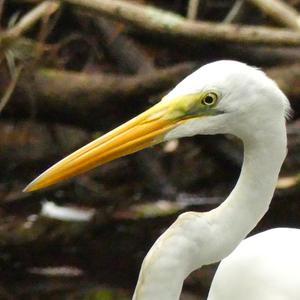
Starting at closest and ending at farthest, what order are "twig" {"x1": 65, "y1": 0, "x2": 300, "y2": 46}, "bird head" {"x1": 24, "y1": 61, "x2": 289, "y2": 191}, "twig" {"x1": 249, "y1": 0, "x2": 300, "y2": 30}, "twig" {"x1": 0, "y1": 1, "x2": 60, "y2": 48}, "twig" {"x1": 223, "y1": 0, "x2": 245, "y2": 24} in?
1. "bird head" {"x1": 24, "y1": 61, "x2": 289, "y2": 191}
2. "twig" {"x1": 65, "y1": 0, "x2": 300, "y2": 46}
3. "twig" {"x1": 0, "y1": 1, "x2": 60, "y2": 48}
4. "twig" {"x1": 249, "y1": 0, "x2": 300, "y2": 30}
5. "twig" {"x1": 223, "y1": 0, "x2": 245, "y2": 24}

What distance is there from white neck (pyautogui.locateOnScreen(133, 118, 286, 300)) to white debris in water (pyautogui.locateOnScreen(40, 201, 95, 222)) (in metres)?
2.17

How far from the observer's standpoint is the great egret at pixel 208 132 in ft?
7.49

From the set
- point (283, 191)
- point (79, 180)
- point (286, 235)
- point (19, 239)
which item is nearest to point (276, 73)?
point (283, 191)

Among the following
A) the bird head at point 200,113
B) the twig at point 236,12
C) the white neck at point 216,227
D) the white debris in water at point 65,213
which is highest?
the bird head at point 200,113

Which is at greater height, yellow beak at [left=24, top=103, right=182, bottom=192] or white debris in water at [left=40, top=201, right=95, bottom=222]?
yellow beak at [left=24, top=103, right=182, bottom=192]

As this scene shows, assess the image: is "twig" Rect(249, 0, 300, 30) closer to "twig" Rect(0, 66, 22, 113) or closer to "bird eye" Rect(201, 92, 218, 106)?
"twig" Rect(0, 66, 22, 113)

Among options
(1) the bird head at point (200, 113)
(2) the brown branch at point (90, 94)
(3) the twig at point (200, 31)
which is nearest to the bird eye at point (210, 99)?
(1) the bird head at point (200, 113)

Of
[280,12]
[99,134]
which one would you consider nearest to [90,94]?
[99,134]

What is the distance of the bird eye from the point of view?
2275mm

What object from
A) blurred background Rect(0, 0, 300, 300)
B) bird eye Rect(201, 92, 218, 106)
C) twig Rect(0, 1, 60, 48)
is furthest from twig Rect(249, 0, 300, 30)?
bird eye Rect(201, 92, 218, 106)

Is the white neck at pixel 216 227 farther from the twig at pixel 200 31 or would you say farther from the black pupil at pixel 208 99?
the twig at pixel 200 31

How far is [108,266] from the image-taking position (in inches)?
175

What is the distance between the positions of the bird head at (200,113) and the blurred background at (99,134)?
5.97 ft

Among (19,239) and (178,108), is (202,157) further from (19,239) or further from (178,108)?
(178,108)
